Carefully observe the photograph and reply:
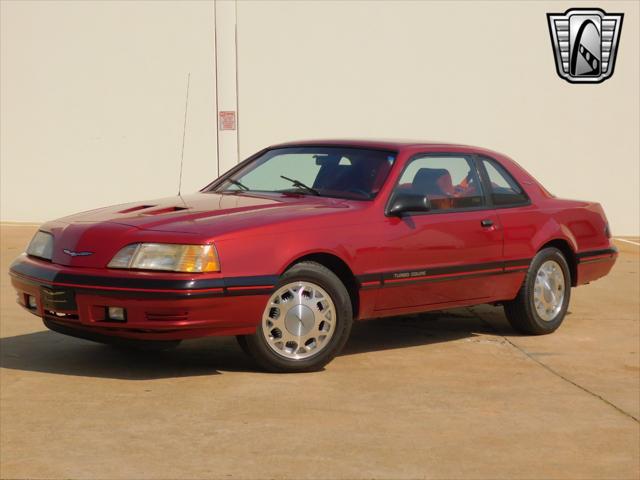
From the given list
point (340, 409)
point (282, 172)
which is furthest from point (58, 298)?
point (282, 172)

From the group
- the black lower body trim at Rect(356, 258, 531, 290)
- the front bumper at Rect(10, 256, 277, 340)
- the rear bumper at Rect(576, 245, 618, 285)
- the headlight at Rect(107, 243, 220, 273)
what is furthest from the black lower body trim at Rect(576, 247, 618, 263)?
the headlight at Rect(107, 243, 220, 273)

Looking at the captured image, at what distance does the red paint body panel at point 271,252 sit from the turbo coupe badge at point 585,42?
8257 millimetres

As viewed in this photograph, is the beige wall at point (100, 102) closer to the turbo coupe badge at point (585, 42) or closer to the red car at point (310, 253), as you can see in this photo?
the turbo coupe badge at point (585, 42)

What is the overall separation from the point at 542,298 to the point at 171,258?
322 cm

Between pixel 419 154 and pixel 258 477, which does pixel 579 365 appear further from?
A: pixel 258 477

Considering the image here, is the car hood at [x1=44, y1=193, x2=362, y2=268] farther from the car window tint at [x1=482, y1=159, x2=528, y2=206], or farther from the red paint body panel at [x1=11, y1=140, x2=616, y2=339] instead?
the car window tint at [x1=482, y1=159, x2=528, y2=206]

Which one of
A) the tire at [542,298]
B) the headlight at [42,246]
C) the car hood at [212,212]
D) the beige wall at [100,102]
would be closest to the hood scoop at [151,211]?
the car hood at [212,212]

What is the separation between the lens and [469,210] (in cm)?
802

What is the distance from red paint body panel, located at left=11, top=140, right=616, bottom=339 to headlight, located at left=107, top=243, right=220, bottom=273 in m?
0.04

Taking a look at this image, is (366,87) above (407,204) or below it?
above

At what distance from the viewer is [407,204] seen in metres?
7.38

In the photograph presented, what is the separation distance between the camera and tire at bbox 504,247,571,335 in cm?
846

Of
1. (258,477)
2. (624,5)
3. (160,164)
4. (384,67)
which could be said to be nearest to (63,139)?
(160,164)

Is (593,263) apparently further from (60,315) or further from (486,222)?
(60,315)
